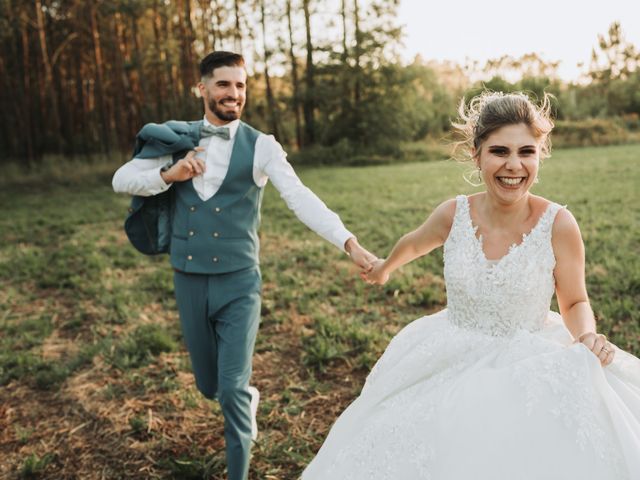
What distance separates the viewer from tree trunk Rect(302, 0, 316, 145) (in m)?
27.8

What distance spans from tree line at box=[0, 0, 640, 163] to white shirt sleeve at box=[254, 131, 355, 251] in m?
19.4

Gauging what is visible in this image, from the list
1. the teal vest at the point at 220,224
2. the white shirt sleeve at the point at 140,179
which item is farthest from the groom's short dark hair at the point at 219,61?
the white shirt sleeve at the point at 140,179

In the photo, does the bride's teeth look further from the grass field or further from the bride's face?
the grass field

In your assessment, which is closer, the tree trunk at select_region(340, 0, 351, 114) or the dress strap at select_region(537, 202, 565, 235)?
the dress strap at select_region(537, 202, 565, 235)

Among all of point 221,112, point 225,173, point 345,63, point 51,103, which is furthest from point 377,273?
point 345,63

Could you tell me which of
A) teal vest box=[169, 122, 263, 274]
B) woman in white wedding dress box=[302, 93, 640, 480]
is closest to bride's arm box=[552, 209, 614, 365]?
woman in white wedding dress box=[302, 93, 640, 480]

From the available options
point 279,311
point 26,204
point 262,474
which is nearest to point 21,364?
point 279,311

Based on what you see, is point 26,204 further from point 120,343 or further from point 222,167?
point 222,167

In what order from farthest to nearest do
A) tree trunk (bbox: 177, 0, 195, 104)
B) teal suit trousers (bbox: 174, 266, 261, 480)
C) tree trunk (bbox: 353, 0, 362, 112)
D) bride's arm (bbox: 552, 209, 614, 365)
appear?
tree trunk (bbox: 353, 0, 362, 112) → tree trunk (bbox: 177, 0, 195, 104) → teal suit trousers (bbox: 174, 266, 261, 480) → bride's arm (bbox: 552, 209, 614, 365)

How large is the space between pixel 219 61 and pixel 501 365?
237 cm

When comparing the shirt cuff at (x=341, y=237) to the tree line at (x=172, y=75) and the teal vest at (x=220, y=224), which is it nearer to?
the teal vest at (x=220, y=224)

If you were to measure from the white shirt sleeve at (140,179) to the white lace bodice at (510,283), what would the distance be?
1.89 meters

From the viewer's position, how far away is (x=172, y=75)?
86.5ft

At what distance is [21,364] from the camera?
18.2 ft
